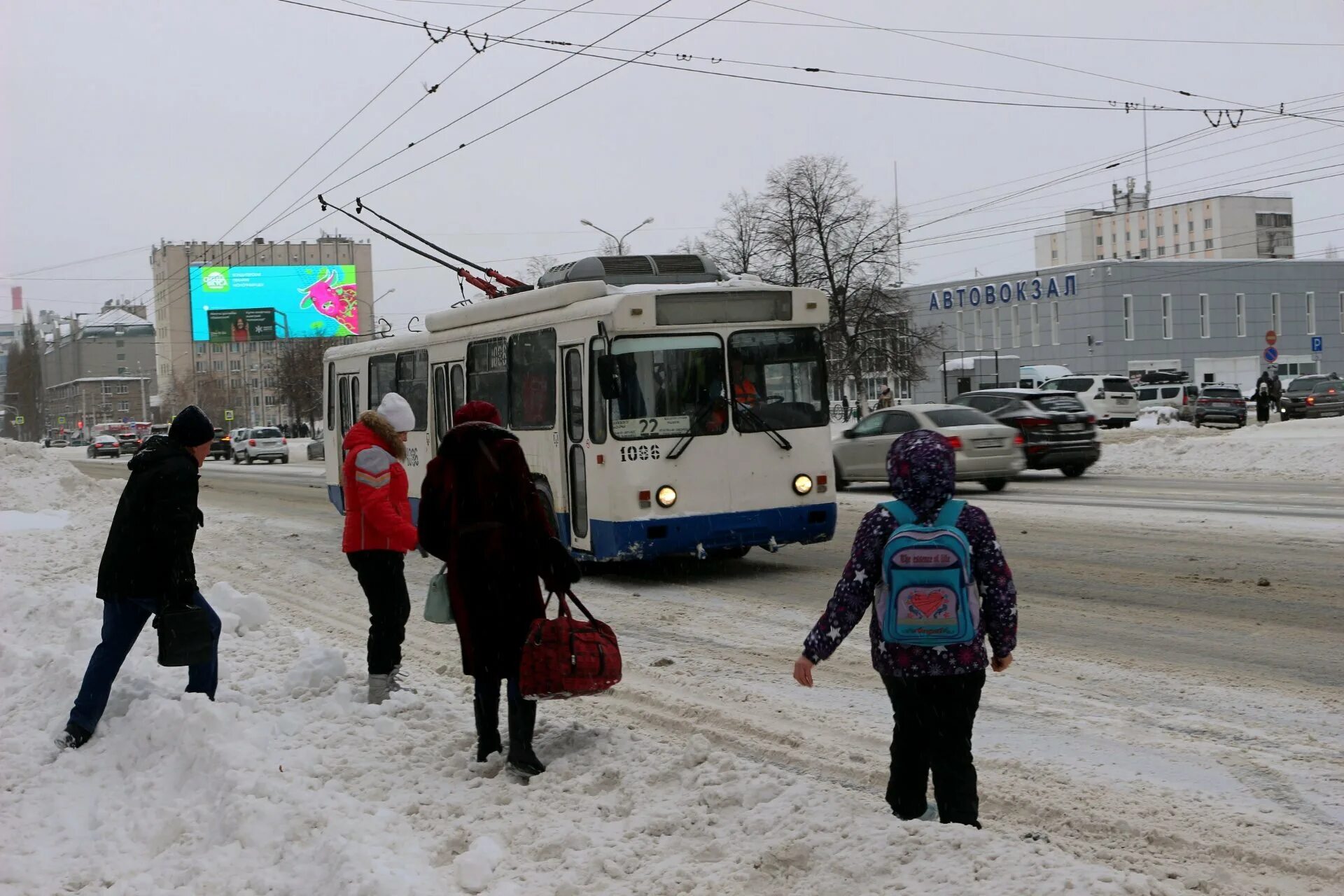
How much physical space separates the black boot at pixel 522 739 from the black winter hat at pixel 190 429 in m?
2.07

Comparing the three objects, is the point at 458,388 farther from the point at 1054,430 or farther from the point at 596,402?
the point at 1054,430

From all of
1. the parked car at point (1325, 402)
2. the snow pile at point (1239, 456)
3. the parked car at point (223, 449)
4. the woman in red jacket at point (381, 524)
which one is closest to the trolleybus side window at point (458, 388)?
the woman in red jacket at point (381, 524)

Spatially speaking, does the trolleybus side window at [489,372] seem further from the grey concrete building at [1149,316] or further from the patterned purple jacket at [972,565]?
the grey concrete building at [1149,316]

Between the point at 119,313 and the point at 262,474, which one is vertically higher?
the point at 119,313

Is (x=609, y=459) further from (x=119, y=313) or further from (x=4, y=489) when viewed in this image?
(x=119, y=313)

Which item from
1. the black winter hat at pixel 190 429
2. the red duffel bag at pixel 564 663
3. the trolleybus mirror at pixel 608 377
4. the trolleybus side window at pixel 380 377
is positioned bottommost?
the red duffel bag at pixel 564 663

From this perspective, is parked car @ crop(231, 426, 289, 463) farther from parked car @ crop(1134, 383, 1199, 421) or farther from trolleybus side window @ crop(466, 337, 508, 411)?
trolleybus side window @ crop(466, 337, 508, 411)

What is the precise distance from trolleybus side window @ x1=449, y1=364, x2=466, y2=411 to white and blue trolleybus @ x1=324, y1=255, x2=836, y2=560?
4.08ft

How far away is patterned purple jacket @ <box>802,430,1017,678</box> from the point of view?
13.4ft

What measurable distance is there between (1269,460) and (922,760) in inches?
929

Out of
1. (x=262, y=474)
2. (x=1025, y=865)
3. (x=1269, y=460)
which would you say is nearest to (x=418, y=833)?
(x=1025, y=865)

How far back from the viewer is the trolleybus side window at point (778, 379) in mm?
12492

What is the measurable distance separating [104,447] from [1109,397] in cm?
5616

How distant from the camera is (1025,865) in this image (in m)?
3.94
